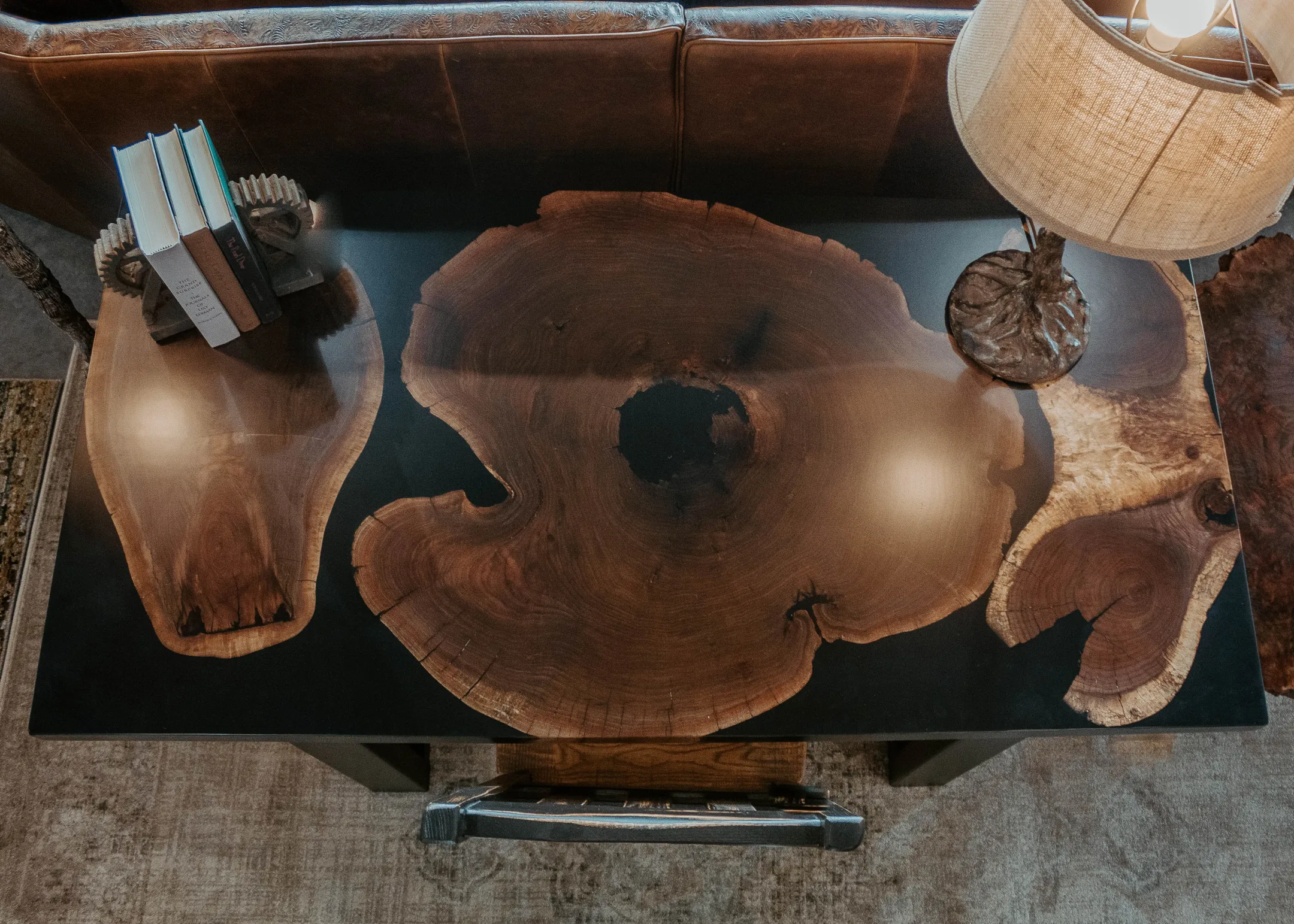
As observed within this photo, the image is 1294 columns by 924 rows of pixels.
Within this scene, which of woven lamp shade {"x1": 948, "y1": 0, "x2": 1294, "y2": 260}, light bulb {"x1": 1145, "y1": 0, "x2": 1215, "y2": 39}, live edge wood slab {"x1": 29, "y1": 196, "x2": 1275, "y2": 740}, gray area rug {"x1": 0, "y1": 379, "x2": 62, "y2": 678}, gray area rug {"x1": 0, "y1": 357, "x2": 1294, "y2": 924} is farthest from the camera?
gray area rug {"x1": 0, "y1": 379, "x2": 62, "y2": 678}

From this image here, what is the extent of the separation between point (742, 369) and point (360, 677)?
0.65 meters

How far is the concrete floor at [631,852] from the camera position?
63.8 inches

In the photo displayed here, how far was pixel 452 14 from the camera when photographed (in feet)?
4.15

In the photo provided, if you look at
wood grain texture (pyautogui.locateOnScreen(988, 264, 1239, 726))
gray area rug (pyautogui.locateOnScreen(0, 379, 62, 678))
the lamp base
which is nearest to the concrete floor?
gray area rug (pyautogui.locateOnScreen(0, 379, 62, 678))

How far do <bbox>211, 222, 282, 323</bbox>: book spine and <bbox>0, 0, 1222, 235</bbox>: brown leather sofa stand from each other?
24 centimetres

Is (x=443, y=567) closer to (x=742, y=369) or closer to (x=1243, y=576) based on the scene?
(x=742, y=369)

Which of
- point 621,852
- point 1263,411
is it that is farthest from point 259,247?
point 1263,411

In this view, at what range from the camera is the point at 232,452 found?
1129 mm

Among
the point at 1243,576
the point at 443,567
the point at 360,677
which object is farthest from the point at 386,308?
the point at 1243,576

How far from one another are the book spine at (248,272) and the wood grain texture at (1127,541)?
Result: 41.7 inches

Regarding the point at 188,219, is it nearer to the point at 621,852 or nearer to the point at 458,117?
the point at 458,117

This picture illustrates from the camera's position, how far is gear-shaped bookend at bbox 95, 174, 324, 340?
3.63 ft

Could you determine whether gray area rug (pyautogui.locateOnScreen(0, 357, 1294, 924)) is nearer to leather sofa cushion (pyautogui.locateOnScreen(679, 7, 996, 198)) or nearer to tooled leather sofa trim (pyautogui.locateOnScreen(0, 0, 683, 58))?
leather sofa cushion (pyautogui.locateOnScreen(679, 7, 996, 198))

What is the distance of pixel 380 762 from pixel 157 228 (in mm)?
896
